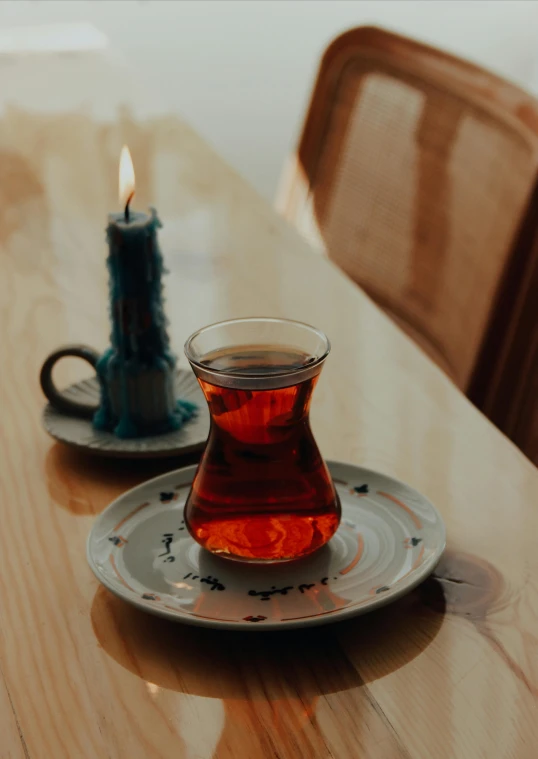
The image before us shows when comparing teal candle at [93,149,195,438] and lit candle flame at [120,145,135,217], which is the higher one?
lit candle flame at [120,145,135,217]

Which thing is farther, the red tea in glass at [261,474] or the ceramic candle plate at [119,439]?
the ceramic candle plate at [119,439]

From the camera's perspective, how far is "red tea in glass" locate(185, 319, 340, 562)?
51 cm

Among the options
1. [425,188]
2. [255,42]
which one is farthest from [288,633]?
[255,42]

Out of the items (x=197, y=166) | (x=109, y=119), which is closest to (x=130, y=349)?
(x=197, y=166)

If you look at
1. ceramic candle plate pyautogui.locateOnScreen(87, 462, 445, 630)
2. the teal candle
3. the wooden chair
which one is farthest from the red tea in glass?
the wooden chair

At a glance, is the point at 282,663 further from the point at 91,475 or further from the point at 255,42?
the point at 255,42

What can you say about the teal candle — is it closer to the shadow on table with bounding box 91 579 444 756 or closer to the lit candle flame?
the lit candle flame

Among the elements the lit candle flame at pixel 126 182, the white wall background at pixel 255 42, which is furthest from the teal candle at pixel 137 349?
the white wall background at pixel 255 42

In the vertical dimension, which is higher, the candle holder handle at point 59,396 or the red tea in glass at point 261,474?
the red tea in glass at point 261,474

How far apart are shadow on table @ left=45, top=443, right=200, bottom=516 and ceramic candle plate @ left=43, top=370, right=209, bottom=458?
1cm

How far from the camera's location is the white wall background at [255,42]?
9.25ft

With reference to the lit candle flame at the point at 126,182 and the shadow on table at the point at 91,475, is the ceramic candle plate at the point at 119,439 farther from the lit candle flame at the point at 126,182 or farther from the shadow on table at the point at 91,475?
the lit candle flame at the point at 126,182

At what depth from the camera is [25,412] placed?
28.5 inches

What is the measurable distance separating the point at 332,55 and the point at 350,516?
3.18ft
